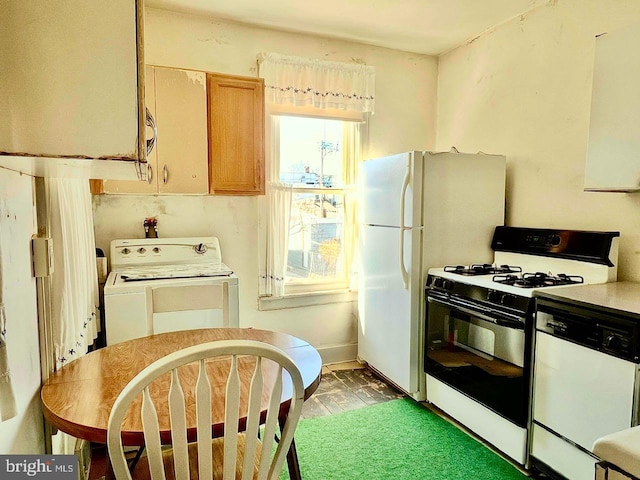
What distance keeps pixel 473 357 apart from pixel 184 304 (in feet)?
5.42

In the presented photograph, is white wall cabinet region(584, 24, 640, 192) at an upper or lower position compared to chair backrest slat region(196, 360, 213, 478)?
upper

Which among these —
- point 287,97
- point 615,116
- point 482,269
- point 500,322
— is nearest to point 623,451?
point 500,322

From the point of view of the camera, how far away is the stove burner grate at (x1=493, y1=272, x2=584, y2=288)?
2.15 meters

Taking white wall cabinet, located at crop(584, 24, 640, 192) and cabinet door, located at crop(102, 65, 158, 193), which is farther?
cabinet door, located at crop(102, 65, 158, 193)

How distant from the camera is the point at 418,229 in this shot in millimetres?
2648

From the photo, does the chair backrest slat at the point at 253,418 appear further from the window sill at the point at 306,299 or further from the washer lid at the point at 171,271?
the window sill at the point at 306,299

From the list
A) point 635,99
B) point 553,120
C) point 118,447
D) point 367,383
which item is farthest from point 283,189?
point 118,447

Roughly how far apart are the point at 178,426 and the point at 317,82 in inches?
110

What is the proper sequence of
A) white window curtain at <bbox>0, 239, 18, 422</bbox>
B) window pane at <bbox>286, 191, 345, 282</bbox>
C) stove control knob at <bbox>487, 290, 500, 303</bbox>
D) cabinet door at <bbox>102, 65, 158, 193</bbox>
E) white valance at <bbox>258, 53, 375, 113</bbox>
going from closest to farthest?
white window curtain at <bbox>0, 239, 18, 422</bbox> → stove control knob at <bbox>487, 290, 500, 303</bbox> → cabinet door at <bbox>102, 65, 158, 193</bbox> → white valance at <bbox>258, 53, 375, 113</bbox> → window pane at <bbox>286, 191, 345, 282</bbox>

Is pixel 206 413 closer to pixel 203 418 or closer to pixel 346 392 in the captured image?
pixel 203 418

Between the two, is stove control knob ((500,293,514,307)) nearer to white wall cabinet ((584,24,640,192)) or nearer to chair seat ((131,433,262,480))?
white wall cabinet ((584,24,640,192))

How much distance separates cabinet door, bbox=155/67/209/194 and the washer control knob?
407 millimetres

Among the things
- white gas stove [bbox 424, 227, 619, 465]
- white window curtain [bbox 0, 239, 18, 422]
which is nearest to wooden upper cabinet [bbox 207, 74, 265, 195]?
white gas stove [bbox 424, 227, 619, 465]

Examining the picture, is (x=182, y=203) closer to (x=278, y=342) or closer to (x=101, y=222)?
(x=101, y=222)
